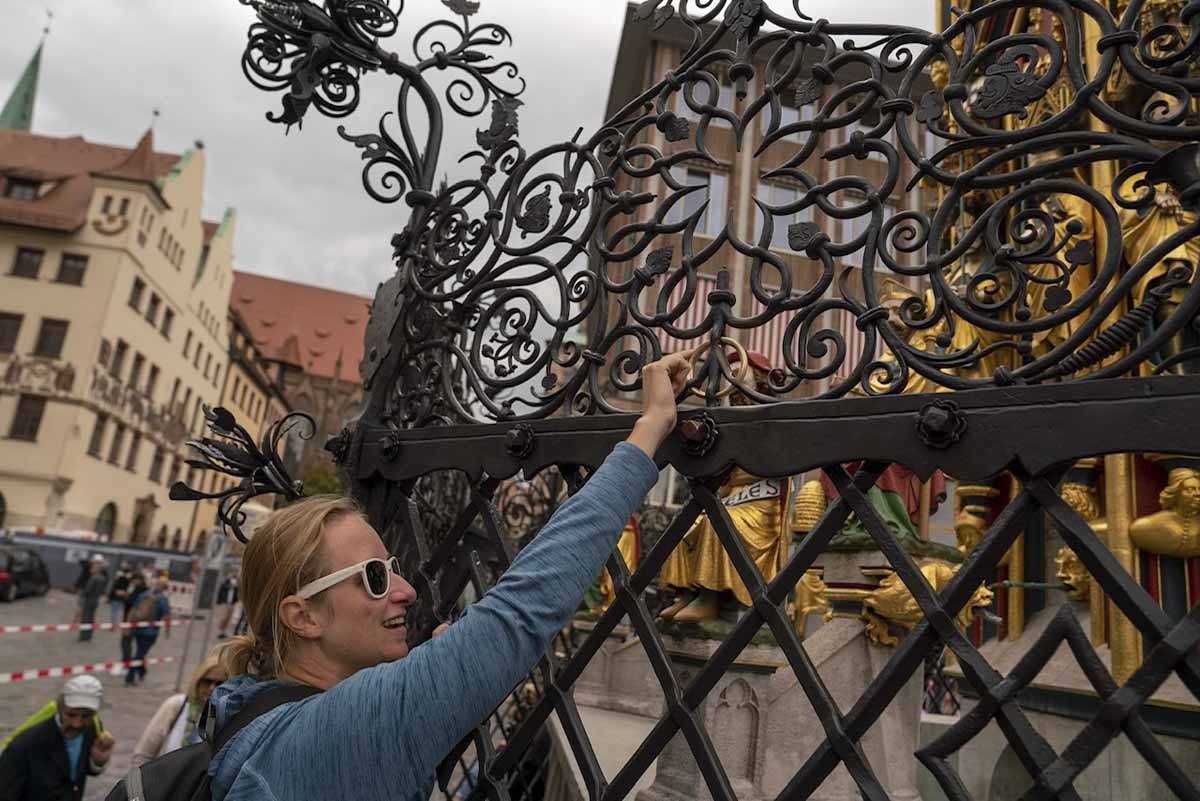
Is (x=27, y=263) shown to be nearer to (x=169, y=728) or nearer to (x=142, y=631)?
(x=142, y=631)

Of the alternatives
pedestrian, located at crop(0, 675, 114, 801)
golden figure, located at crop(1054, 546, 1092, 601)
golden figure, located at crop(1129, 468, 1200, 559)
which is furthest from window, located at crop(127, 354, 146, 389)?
golden figure, located at crop(1129, 468, 1200, 559)

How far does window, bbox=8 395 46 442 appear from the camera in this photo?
29969 millimetres

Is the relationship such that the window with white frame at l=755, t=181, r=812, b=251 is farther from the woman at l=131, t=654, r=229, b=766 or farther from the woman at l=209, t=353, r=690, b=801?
the woman at l=131, t=654, r=229, b=766

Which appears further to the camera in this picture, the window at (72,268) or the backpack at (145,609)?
the window at (72,268)

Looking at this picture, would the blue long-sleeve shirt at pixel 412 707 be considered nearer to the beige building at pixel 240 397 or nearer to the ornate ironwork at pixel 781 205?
the ornate ironwork at pixel 781 205

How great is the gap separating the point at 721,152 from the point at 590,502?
1870 centimetres

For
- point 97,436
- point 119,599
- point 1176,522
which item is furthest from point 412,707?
point 97,436

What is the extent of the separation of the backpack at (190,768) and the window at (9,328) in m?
35.8

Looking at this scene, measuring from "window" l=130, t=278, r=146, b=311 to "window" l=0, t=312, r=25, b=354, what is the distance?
147 inches

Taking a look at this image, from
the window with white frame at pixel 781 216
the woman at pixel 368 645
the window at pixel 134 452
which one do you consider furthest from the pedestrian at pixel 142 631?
the window at pixel 134 452

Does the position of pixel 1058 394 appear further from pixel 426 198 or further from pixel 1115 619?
pixel 426 198

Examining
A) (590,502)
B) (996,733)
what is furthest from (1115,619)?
(590,502)

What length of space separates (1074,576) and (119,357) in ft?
119

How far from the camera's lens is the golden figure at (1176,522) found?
2590 millimetres
